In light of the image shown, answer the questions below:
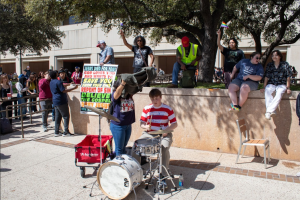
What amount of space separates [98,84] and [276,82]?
162 inches

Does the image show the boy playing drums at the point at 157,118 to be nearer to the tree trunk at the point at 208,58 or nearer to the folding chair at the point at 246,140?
the folding chair at the point at 246,140

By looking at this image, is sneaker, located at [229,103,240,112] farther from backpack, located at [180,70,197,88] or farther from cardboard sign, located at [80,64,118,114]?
cardboard sign, located at [80,64,118,114]

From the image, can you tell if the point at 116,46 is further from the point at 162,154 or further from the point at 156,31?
the point at 162,154

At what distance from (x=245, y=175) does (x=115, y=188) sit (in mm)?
2462

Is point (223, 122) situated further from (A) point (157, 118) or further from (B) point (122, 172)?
(B) point (122, 172)

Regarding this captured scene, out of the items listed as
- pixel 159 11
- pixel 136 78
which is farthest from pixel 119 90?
pixel 159 11

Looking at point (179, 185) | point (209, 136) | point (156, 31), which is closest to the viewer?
point (179, 185)

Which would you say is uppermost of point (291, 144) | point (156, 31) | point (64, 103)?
point (156, 31)

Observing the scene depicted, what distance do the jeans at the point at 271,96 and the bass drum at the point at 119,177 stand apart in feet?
10.4

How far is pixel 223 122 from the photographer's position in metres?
5.95

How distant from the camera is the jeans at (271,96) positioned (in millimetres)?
5262

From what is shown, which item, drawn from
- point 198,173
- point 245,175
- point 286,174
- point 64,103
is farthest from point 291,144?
point 64,103

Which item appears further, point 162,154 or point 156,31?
point 156,31

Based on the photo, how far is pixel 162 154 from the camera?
4.28 metres
